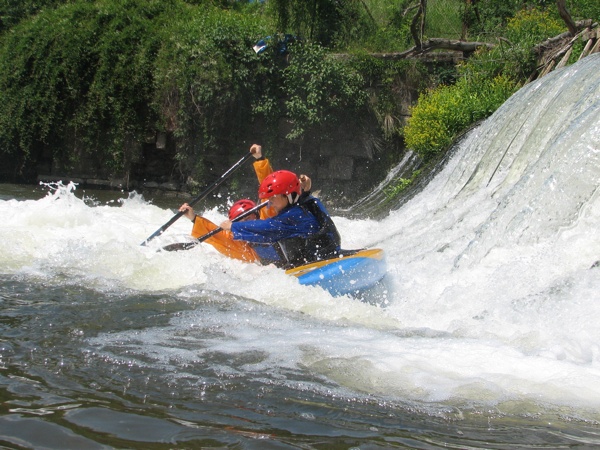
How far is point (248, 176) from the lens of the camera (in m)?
12.6

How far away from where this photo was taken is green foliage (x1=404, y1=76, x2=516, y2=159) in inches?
384

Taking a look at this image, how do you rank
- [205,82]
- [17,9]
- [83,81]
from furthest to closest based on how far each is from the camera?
[17,9]
[83,81]
[205,82]

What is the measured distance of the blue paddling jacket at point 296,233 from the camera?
193 inches

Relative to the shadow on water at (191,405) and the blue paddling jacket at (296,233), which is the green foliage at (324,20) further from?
the shadow on water at (191,405)

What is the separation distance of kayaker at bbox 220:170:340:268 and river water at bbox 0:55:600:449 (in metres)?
0.21

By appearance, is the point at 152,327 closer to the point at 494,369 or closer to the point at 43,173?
the point at 494,369

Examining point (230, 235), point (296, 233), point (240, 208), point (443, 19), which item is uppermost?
point (443, 19)

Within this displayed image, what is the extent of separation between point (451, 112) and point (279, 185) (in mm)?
5566

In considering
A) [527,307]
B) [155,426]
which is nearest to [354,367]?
[155,426]

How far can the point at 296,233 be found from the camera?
4.96m

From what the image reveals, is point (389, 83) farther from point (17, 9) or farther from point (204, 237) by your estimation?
point (17, 9)

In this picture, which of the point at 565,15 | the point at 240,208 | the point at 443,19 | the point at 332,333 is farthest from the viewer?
the point at 443,19

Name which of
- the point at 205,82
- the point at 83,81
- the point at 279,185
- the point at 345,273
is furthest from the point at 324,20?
the point at 345,273

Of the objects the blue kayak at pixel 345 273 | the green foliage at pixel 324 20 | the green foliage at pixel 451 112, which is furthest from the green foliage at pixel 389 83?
the blue kayak at pixel 345 273
